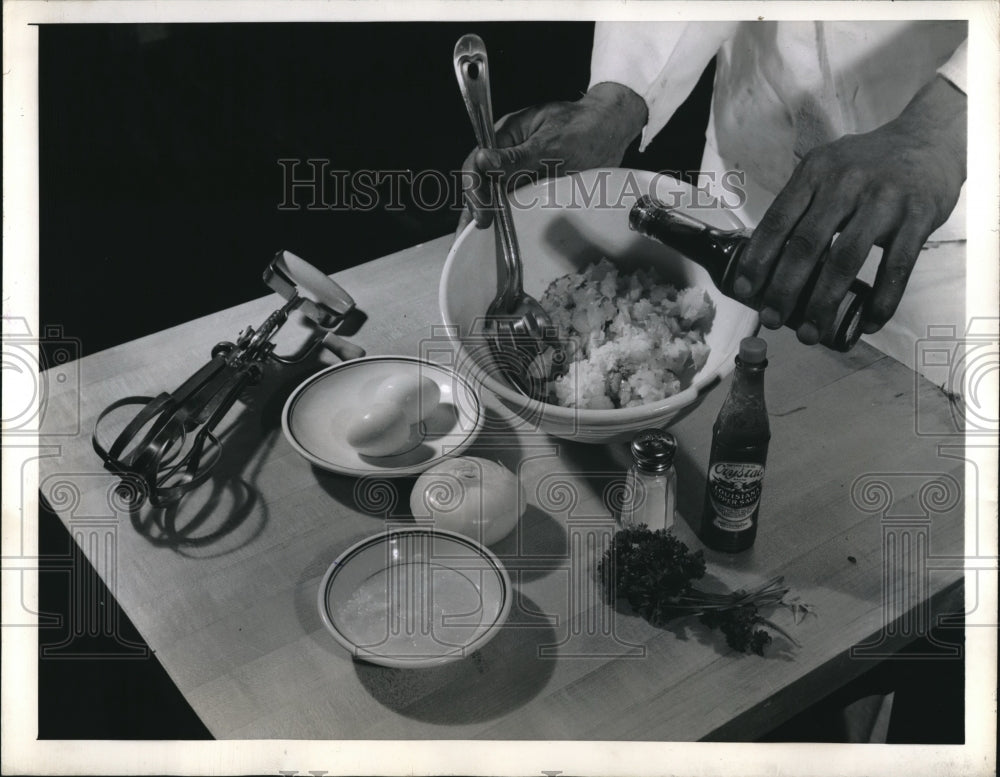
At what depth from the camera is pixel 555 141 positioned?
91cm

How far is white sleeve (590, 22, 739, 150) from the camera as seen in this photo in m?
0.86

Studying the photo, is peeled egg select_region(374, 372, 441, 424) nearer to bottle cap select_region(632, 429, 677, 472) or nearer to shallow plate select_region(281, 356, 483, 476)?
shallow plate select_region(281, 356, 483, 476)

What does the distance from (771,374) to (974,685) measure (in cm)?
31

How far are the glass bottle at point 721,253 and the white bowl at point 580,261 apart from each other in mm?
14

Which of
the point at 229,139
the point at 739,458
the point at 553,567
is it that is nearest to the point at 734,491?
the point at 739,458

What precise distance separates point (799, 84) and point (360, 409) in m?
0.54

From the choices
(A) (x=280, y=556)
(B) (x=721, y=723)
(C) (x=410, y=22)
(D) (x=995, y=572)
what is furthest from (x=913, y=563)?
(C) (x=410, y=22)

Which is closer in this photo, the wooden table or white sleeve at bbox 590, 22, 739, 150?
A: the wooden table

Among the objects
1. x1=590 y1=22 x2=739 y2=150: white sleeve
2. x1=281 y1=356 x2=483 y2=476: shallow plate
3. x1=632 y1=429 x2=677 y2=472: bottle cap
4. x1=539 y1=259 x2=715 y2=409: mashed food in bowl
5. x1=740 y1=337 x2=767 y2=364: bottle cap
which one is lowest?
x1=281 y1=356 x2=483 y2=476: shallow plate

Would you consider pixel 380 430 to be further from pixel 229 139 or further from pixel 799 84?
pixel 799 84

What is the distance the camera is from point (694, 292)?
834mm

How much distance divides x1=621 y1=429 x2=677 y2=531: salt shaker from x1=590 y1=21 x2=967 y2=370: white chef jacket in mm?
314

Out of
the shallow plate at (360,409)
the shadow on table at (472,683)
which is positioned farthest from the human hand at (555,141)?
the shadow on table at (472,683)

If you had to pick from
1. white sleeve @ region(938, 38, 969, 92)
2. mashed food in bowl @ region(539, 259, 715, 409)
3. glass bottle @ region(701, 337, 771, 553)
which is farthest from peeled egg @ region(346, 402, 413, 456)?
white sleeve @ region(938, 38, 969, 92)
